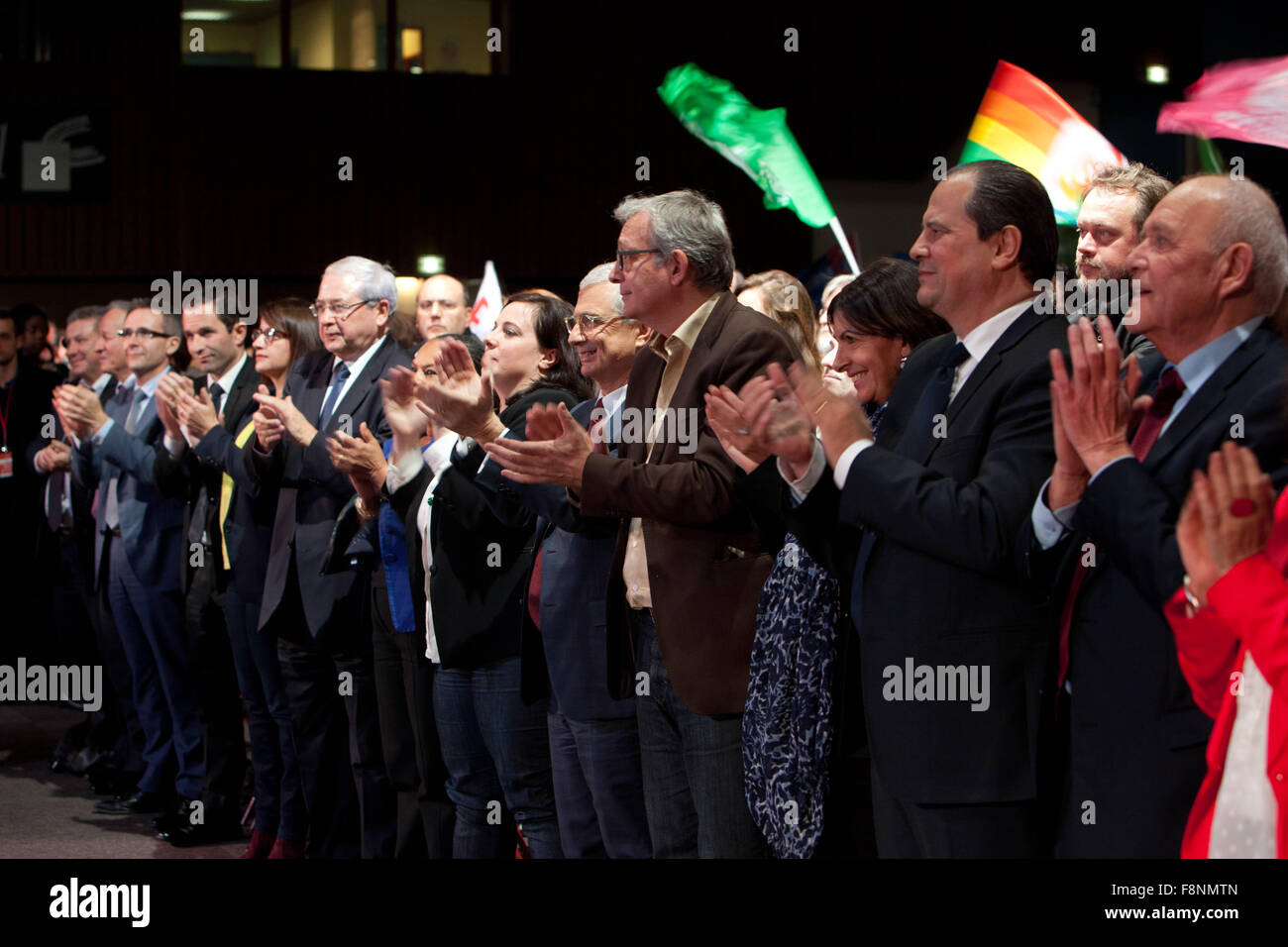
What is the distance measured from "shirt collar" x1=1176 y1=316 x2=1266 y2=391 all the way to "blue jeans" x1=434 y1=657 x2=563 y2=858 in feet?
5.61

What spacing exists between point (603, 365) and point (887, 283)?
0.67 metres

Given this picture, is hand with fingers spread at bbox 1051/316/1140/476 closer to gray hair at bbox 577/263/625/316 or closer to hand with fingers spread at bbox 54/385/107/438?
gray hair at bbox 577/263/625/316

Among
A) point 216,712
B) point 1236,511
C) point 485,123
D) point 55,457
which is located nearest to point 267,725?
point 216,712

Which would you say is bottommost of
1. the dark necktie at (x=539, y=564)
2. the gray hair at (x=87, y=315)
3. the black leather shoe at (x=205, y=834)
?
the black leather shoe at (x=205, y=834)

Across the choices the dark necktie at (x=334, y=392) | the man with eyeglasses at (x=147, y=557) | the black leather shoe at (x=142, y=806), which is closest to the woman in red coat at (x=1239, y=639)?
the dark necktie at (x=334, y=392)

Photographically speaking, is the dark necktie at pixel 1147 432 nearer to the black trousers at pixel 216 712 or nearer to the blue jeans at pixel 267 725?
the blue jeans at pixel 267 725

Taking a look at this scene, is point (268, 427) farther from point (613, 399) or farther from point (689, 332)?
point (689, 332)

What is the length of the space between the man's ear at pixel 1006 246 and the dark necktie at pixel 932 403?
5.4 inches

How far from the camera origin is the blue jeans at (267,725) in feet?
14.1

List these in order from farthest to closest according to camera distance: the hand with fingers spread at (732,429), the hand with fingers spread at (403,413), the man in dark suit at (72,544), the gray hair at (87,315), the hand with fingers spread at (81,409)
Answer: the gray hair at (87,315) → the man in dark suit at (72,544) → the hand with fingers spread at (81,409) → the hand with fingers spread at (403,413) → the hand with fingers spread at (732,429)

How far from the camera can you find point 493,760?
338 cm

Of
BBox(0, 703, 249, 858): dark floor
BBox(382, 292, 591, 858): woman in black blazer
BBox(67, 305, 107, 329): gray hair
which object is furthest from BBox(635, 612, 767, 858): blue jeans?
BBox(67, 305, 107, 329): gray hair

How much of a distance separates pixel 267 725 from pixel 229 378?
3.95 ft
